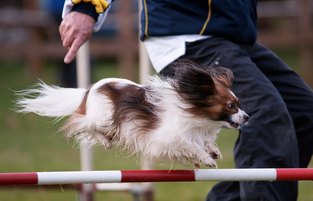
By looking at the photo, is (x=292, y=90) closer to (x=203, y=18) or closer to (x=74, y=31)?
(x=203, y=18)

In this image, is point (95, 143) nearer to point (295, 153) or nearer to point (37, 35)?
point (295, 153)

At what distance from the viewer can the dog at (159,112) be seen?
4.27m

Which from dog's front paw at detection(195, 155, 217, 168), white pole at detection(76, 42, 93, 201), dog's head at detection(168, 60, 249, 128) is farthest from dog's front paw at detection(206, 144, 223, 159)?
white pole at detection(76, 42, 93, 201)

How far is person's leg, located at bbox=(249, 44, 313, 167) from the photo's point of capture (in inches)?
200

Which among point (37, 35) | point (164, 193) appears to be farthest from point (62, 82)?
point (164, 193)

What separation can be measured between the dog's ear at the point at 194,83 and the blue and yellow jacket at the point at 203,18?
57 centimetres

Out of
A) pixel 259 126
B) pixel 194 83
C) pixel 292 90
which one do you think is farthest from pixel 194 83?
pixel 292 90

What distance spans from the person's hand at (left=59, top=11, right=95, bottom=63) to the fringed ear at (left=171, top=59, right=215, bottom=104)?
1.92 feet

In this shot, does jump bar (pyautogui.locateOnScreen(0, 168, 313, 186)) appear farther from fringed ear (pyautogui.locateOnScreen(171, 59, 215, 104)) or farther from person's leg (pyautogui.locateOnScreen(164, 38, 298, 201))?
person's leg (pyautogui.locateOnScreen(164, 38, 298, 201))

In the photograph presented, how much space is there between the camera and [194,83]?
4242 mm

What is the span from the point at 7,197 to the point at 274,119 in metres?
3.56

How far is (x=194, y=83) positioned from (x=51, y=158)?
554 cm

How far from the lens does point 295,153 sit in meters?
4.75

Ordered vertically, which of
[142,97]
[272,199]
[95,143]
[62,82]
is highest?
[142,97]
